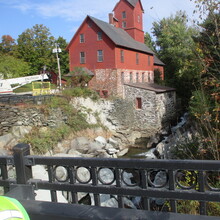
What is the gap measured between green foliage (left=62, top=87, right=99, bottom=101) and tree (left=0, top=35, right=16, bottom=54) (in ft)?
80.8

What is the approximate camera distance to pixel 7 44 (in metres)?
40.0

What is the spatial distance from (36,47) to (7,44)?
615 centimetres

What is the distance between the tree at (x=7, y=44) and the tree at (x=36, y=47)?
3.08 metres

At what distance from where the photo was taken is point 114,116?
2228cm

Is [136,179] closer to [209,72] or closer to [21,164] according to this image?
[21,164]

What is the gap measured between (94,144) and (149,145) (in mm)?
5001

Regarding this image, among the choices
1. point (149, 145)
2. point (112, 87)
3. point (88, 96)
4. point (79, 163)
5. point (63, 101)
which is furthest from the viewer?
point (112, 87)

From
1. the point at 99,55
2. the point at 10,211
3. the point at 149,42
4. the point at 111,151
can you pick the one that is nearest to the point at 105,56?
the point at 99,55

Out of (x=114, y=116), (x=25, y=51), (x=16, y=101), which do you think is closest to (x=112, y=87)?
(x=114, y=116)

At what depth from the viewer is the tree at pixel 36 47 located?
121 ft

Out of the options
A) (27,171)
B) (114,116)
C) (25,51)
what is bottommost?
(114,116)

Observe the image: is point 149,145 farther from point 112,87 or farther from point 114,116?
point 112,87

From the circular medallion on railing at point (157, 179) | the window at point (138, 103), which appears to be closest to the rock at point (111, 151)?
the window at point (138, 103)

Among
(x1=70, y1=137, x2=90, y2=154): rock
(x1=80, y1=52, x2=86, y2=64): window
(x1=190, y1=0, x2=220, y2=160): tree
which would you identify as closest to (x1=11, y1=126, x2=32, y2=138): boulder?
(x1=70, y1=137, x2=90, y2=154): rock
